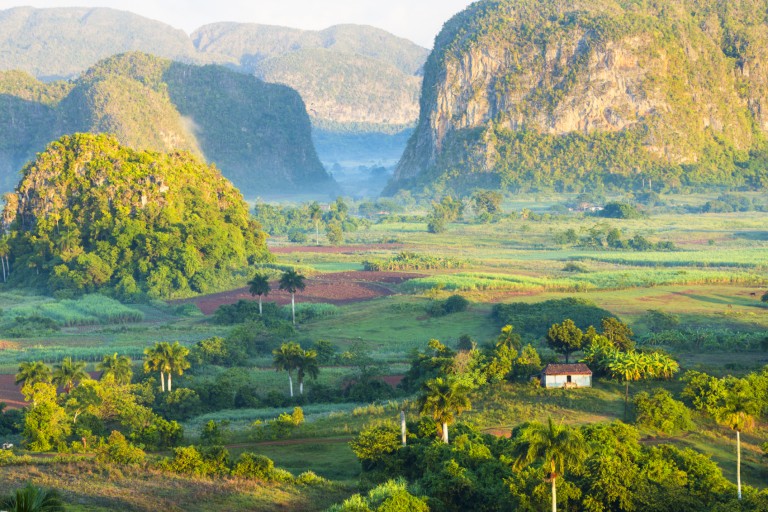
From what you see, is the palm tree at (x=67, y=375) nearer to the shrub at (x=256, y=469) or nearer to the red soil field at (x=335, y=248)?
the shrub at (x=256, y=469)

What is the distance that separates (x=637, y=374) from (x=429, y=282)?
126 ft

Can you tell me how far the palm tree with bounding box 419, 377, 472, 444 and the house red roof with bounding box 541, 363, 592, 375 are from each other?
1095 cm

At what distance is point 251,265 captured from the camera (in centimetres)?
10081

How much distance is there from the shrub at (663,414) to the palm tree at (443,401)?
28.2 ft

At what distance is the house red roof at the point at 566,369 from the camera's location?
49875 millimetres

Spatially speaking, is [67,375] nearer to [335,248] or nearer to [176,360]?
[176,360]

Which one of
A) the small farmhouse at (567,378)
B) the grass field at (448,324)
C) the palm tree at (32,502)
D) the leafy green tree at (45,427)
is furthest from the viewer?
the small farmhouse at (567,378)

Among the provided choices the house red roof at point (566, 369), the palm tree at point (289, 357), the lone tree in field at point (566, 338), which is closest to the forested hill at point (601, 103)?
the lone tree in field at point (566, 338)

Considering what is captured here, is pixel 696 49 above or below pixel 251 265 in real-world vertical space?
above

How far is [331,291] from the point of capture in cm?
8738

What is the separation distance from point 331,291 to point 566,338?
34.8 meters

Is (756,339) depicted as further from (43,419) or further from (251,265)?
(251,265)

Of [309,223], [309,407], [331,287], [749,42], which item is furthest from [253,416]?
[749,42]

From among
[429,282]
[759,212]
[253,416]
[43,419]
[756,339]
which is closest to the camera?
[43,419]
